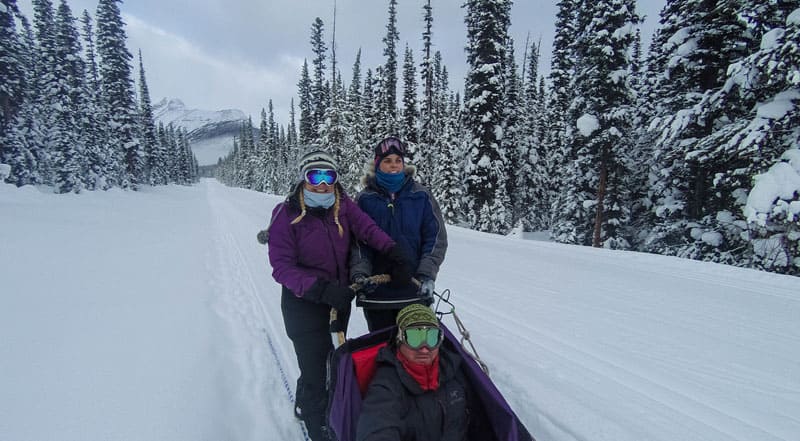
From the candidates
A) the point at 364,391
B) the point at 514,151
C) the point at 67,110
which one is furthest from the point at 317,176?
the point at 67,110

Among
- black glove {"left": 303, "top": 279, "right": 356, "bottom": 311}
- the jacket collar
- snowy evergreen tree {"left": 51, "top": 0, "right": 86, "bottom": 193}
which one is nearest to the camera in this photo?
black glove {"left": 303, "top": 279, "right": 356, "bottom": 311}

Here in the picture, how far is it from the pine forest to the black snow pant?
4.29 ft

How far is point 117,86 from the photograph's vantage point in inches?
1288

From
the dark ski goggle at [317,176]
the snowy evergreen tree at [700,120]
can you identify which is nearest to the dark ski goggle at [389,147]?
the dark ski goggle at [317,176]

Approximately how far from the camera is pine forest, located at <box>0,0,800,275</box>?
8.67 m

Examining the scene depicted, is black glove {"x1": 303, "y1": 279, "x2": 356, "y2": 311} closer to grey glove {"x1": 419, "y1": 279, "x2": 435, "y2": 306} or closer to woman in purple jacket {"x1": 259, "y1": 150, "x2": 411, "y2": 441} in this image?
woman in purple jacket {"x1": 259, "y1": 150, "x2": 411, "y2": 441}

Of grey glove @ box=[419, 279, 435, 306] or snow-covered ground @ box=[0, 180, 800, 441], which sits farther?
snow-covered ground @ box=[0, 180, 800, 441]

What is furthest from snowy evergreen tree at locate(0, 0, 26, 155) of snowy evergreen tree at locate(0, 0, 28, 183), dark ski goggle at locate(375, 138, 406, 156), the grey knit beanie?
dark ski goggle at locate(375, 138, 406, 156)

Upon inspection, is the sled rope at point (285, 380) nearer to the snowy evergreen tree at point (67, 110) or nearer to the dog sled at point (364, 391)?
the dog sled at point (364, 391)

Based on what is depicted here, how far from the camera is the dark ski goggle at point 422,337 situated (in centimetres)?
237

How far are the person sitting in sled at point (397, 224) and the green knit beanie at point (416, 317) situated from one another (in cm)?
51

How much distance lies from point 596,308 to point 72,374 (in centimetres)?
661

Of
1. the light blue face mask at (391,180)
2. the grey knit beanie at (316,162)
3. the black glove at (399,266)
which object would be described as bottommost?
the black glove at (399,266)

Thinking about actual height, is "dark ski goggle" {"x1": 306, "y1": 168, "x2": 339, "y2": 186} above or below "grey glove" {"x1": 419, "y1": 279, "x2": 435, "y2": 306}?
above
